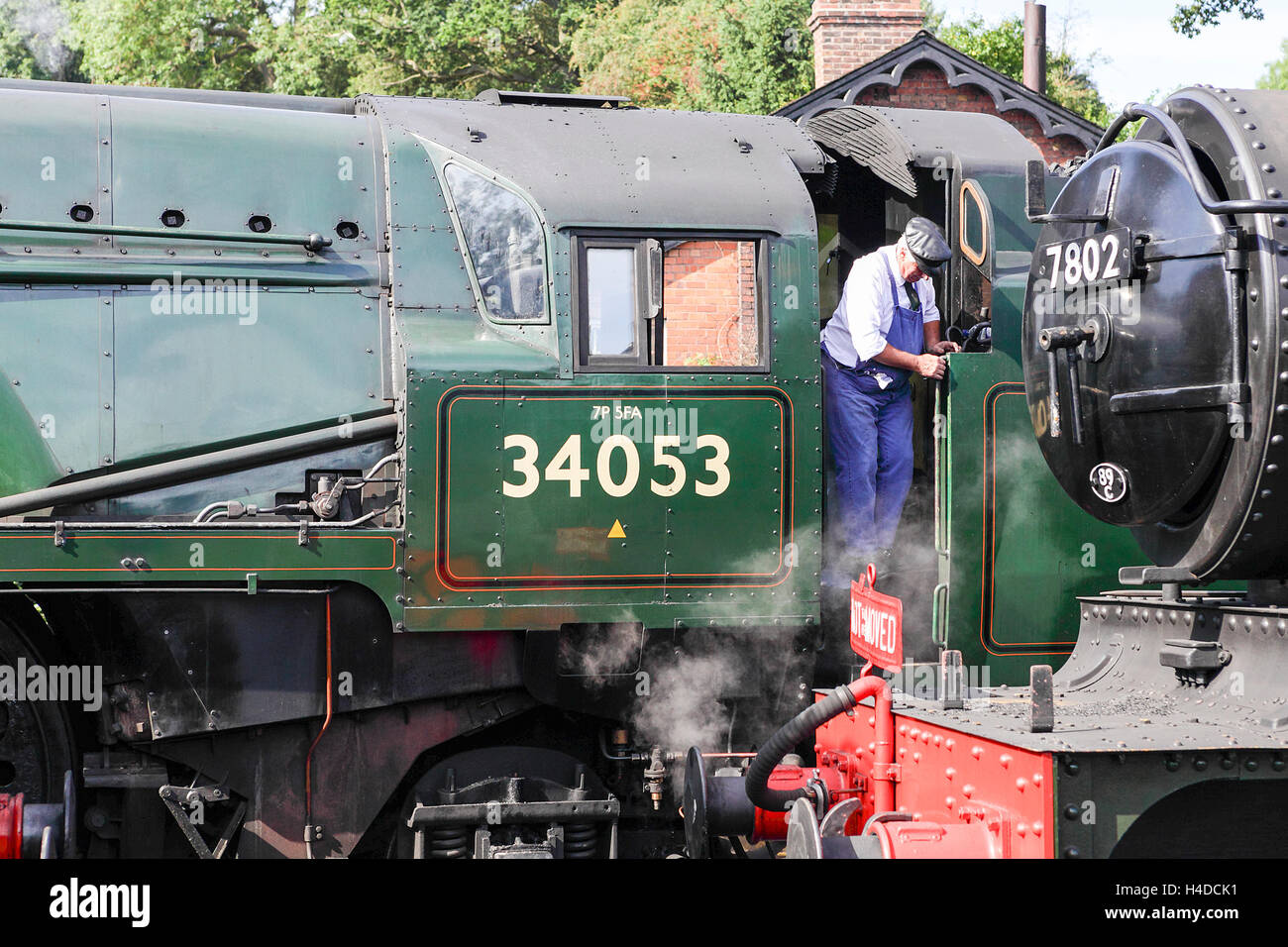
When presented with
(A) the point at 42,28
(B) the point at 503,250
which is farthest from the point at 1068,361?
(A) the point at 42,28

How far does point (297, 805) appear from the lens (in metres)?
4.89

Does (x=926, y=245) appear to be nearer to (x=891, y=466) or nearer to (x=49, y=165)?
(x=891, y=466)

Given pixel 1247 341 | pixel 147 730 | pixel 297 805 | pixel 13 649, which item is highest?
pixel 1247 341

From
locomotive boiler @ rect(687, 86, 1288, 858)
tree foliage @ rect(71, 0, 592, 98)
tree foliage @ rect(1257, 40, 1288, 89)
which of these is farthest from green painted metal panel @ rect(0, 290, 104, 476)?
tree foliage @ rect(1257, 40, 1288, 89)

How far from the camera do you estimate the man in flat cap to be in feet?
17.5

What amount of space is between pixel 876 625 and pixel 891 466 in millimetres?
1403

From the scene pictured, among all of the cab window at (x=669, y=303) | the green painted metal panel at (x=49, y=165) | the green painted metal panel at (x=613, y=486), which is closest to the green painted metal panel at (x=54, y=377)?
the green painted metal panel at (x=49, y=165)

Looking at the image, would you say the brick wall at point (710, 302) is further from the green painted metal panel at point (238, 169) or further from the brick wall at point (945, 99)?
the brick wall at point (945, 99)

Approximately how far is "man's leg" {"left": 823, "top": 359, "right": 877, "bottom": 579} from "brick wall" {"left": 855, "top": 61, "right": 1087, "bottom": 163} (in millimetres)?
9977

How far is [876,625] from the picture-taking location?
163 inches
